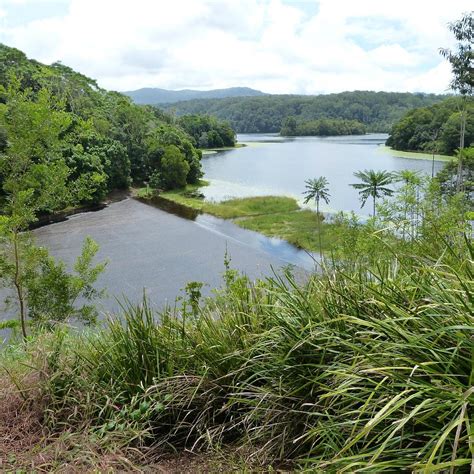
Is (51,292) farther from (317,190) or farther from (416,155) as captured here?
(416,155)

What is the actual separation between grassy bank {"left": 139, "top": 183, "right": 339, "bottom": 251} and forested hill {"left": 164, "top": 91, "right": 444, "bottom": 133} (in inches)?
3664

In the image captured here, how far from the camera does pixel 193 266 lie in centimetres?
2511

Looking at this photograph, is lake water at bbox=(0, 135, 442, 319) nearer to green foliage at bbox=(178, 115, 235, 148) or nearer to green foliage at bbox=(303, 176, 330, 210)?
green foliage at bbox=(303, 176, 330, 210)

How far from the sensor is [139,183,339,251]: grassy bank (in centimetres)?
2948

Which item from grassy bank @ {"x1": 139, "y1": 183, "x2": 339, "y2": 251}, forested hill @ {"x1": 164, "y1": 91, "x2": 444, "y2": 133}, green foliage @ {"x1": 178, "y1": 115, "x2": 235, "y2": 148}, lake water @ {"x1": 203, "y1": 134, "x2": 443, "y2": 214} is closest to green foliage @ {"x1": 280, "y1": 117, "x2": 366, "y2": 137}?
forested hill @ {"x1": 164, "y1": 91, "x2": 444, "y2": 133}

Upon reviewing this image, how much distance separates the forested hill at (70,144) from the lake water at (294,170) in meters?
6.09

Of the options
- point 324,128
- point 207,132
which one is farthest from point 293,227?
point 324,128

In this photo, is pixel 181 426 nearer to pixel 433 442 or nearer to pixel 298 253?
pixel 433 442

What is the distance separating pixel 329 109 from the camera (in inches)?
5600

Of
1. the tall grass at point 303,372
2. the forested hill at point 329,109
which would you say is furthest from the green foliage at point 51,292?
the forested hill at point 329,109

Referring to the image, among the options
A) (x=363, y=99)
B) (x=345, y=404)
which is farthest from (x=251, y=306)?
(x=363, y=99)

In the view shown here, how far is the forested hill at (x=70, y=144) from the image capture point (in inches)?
402

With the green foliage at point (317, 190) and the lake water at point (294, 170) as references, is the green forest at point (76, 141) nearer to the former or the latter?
the lake water at point (294, 170)

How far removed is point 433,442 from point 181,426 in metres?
1.59
